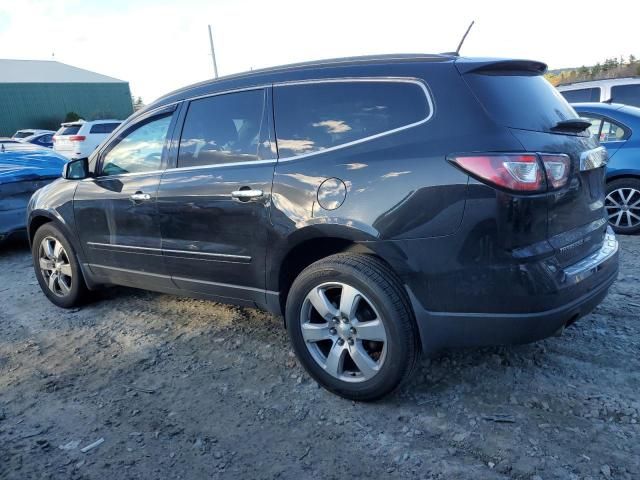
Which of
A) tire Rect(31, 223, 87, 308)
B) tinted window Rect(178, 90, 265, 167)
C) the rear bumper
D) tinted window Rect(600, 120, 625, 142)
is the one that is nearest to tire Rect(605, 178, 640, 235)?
tinted window Rect(600, 120, 625, 142)

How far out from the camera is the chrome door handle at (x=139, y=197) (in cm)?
370

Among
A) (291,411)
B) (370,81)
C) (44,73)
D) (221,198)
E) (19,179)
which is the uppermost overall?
(44,73)

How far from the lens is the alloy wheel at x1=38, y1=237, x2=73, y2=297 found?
459 centimetres

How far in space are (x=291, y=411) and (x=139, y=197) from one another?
1897 mm

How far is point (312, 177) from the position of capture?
9.35ft

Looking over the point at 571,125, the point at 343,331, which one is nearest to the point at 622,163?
the point at 571,125

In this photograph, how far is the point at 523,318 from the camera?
7.92 ft

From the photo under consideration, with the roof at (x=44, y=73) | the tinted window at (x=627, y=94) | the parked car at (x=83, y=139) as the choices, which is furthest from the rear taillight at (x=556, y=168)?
the roof at (x=44, y=73)

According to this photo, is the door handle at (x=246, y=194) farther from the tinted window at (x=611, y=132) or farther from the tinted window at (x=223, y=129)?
the tinted window at (x=611, y=132)

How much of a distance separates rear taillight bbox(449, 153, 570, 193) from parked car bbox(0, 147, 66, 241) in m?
5.84

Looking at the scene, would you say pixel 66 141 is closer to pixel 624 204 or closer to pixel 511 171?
pixel 624 204

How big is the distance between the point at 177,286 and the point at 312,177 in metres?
1.52

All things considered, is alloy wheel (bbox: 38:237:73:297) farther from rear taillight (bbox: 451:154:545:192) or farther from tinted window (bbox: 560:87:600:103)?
tinted window (bbox: 560:87:600:103)

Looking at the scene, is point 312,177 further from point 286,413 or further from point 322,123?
point 286,413
